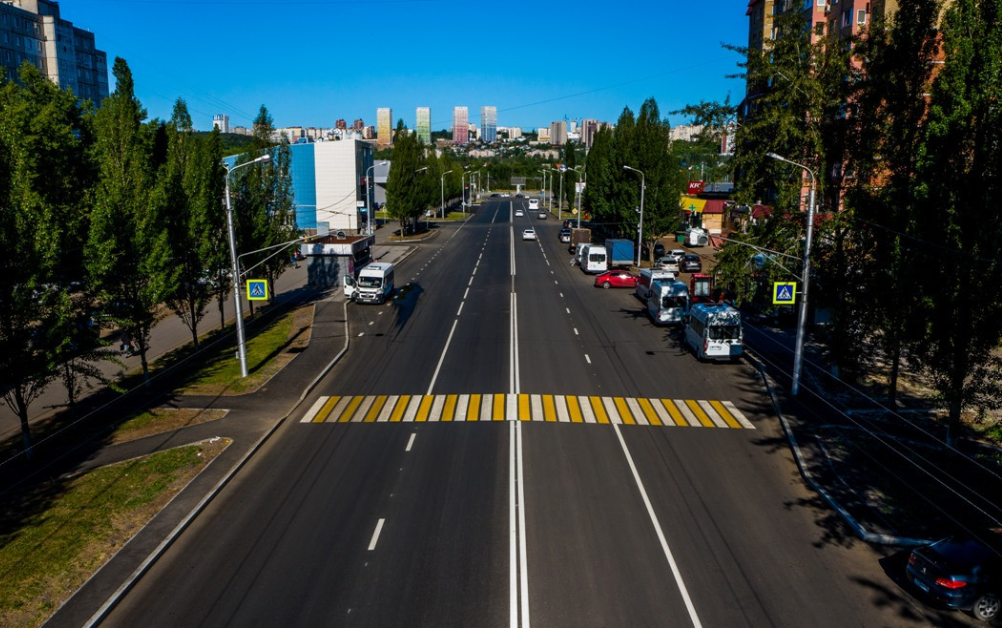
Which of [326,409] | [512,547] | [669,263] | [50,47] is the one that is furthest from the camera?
[50,47]

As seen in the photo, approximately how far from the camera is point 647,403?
26.4 m

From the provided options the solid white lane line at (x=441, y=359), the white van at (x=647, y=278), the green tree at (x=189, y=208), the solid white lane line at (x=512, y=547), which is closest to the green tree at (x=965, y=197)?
the solid white lane line at (x=512, y=547)

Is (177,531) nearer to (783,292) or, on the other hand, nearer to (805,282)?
(805,282)

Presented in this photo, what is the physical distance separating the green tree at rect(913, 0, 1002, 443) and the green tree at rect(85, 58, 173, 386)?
27.4 m

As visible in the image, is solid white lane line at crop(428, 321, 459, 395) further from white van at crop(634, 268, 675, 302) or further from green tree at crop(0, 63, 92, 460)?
white van at crop(634, 268, 675, 302)

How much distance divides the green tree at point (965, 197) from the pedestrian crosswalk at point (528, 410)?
6.95 metres

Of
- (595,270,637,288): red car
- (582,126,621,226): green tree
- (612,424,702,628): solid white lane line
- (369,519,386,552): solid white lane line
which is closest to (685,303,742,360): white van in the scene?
(612,424,702,628): solid white lane line

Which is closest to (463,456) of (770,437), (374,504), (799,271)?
(374,504)

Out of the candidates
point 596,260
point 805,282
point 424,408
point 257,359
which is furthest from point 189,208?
point 596,260

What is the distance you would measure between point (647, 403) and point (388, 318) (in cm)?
1992

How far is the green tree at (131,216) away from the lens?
25906 mm

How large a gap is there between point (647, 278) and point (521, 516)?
30.5 m

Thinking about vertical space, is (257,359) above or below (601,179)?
below

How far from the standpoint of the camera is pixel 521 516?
668 inches
